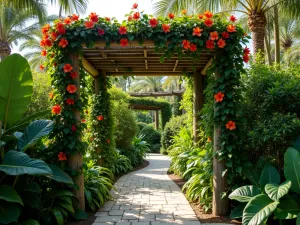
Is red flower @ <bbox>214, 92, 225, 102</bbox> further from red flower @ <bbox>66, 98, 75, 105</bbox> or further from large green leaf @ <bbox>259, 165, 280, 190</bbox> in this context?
red flower @ <bbox>66, 98, 75, 105</bbox>

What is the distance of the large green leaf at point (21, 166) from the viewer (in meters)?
3.17

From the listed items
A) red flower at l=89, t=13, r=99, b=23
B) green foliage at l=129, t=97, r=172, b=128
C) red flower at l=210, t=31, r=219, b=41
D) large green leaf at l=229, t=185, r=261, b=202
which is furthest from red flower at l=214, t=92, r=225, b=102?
green foliage at l=129, t=97, r=172, b=128

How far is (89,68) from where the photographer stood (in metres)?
6.33

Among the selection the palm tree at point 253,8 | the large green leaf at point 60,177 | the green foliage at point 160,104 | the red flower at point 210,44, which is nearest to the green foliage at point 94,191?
the large green leaf at point 60,177

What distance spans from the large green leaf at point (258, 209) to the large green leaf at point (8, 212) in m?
2.83

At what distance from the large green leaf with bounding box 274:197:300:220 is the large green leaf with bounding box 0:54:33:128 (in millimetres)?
3688

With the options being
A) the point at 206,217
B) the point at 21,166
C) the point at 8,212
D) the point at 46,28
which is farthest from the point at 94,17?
the point at 206,217

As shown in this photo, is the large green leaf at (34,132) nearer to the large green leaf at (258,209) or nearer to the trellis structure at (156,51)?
the trellis structure at (156,51)

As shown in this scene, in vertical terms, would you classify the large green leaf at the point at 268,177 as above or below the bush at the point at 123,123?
below

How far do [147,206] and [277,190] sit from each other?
2.51 meters

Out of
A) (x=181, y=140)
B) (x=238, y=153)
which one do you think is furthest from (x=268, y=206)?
(x=181, y=140)

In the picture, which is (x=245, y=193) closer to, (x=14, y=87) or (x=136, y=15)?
(x=136, y=15)

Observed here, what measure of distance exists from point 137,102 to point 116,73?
11.3 metres

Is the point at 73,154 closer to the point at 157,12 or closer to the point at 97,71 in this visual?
the point at 97,71
